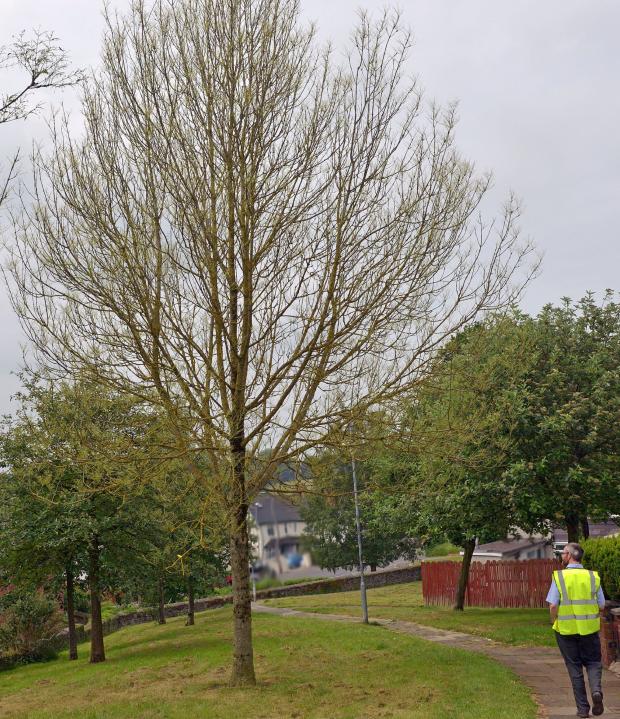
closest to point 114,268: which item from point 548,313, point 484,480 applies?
point 484,480

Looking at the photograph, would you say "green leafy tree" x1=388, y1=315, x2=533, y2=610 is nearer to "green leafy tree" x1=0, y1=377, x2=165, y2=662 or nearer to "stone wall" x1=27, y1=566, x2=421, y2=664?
"green leafy tree" x1=0, y1=377, x2=165, y2=662

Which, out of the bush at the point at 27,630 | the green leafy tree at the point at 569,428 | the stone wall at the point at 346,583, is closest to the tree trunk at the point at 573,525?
the green leafy tree at the point at 569,428

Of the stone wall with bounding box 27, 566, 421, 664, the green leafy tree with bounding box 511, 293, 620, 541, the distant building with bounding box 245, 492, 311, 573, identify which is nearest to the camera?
the distant building with bounding box 245, 492, 311, 573

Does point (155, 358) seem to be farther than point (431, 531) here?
No

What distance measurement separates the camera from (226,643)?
17.8 m

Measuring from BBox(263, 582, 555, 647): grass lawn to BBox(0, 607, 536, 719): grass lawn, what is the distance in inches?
92.4

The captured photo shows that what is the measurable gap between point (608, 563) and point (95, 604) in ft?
43.5

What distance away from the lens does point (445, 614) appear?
23.1 metres

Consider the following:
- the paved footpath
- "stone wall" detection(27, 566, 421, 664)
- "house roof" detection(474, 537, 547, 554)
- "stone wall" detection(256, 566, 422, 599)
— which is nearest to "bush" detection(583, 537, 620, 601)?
the paved footpath

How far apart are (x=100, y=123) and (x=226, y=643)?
38.0ft

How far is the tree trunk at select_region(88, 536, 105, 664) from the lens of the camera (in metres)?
19.8

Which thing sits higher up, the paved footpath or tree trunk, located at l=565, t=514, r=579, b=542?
tree trunk, located at l=565, t=514, r=579, b=542

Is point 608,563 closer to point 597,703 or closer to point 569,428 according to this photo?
point 569,428

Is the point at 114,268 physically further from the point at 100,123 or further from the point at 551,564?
the point at 551,564
